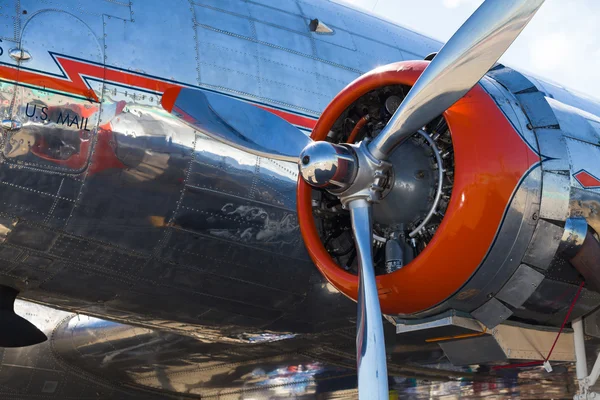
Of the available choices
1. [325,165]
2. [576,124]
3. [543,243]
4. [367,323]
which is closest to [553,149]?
[576,124]

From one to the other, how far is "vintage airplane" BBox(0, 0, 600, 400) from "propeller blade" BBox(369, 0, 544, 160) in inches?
0.6

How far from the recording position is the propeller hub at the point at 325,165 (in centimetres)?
564

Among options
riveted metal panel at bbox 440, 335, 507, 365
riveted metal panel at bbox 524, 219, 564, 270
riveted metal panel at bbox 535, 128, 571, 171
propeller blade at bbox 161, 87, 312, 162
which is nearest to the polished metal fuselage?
riveted metal panel at bbox 535, 128, 571, 171

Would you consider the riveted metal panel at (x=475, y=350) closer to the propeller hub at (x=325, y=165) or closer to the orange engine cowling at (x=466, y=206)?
the orange engine cowling at (x=466, y=206)

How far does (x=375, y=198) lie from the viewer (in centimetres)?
600

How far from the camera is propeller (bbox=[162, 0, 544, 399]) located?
523 centimetres

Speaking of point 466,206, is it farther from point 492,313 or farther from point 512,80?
point 512,80

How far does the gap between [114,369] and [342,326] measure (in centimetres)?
423

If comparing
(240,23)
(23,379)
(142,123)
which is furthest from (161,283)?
(23,379)

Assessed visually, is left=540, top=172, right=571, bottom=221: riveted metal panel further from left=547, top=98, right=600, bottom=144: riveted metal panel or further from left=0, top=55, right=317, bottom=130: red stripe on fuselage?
left=0, top=55, right=317, bottom=130: red stripe on fuselage

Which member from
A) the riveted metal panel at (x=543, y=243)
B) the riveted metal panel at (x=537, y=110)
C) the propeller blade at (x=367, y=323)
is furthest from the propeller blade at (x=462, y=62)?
the riveted metal panel at (x=543, y=243)

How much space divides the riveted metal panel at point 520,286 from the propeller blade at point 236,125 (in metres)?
1.93

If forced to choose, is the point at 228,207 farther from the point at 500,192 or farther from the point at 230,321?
the point at 500,192

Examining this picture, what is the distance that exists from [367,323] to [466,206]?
107cm
